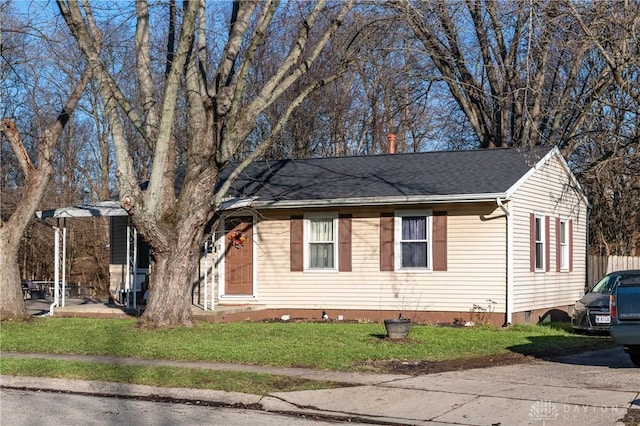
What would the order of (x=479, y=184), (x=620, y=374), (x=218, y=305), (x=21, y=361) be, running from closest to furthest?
(x=620, y=374) < (x=21, y=361) < (x=479, y=184) < (x=218, y=305)

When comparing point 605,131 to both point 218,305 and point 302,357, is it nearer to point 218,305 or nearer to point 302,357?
point 218,305

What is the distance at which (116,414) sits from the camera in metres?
9.38

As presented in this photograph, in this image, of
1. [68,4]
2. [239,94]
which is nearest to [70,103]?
[68,4]

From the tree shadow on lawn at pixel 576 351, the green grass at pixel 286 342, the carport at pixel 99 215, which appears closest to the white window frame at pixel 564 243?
the green grass at pixel 286 342

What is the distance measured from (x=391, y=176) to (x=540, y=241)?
4294 mm

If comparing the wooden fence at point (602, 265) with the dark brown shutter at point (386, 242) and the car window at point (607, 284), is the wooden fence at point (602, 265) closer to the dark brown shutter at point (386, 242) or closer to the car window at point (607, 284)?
the car window at point (607, 284)

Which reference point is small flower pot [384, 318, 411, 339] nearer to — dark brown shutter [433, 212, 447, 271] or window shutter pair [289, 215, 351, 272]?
dark brown shutter [433, 212, 447, 271]

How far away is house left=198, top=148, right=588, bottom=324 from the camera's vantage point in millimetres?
19484

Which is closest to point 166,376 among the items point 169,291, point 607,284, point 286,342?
point 286,342

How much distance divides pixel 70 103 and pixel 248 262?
241 inches

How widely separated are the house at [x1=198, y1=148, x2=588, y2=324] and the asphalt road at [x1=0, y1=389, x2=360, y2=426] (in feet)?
32.4

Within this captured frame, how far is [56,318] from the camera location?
2034 centimetres

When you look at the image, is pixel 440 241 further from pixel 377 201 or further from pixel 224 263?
pixel 224 263

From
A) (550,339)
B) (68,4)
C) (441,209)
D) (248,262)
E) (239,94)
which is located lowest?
(550,339)
